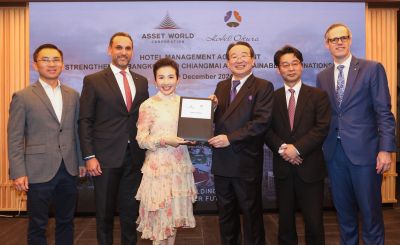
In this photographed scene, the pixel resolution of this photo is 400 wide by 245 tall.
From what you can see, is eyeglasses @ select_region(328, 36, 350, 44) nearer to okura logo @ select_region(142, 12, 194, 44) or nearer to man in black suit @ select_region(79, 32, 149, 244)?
man in black suit @ select_region(79, 32, 149, 244)

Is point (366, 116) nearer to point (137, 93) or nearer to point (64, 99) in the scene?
point (137, 93)

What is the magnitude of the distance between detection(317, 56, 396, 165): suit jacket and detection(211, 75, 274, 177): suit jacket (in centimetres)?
56

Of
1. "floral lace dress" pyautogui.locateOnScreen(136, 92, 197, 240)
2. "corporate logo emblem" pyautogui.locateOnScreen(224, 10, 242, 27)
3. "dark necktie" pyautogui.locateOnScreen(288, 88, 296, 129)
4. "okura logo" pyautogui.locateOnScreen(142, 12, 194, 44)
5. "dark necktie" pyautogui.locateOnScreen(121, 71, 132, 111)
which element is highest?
"corporate logo emblem" pyautogui.locateOnScreen(224, 10, 242, 27)

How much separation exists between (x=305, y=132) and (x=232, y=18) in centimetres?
265

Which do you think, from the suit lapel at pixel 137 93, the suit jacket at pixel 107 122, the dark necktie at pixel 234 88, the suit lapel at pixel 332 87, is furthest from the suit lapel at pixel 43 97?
the suit lapel at pixel 332 87

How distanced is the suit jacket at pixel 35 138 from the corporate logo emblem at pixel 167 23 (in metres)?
2.45

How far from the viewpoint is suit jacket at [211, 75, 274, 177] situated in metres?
2.84

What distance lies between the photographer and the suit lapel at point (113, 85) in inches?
122

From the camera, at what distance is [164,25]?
5.09 meters

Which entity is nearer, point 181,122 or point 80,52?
point 181,122

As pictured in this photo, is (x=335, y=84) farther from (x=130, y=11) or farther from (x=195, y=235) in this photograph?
(x=130, y=11)

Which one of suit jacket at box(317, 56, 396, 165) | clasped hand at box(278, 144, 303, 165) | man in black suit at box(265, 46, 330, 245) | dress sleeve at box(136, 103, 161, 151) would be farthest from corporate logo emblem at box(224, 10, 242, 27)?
clasped hand at box(278, 144, 303, 165)

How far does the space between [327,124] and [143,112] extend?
134 centimetres

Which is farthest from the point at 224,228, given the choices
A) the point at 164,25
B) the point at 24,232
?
the point at 164,25
